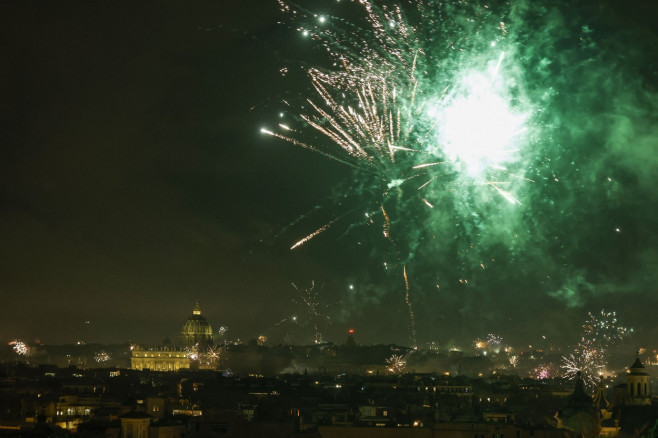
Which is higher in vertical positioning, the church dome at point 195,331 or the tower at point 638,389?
the church dome at point 195,331

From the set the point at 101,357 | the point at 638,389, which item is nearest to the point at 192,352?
the point at 101,357

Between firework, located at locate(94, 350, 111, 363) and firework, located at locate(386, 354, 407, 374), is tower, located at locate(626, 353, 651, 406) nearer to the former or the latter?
firework, located at locate(386, 354, 407, 374)

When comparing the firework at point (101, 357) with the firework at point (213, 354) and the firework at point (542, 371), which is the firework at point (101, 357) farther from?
the firework at point (542, 371)

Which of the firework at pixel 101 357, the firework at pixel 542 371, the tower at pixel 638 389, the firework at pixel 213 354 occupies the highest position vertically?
the firework at pixel 101 357

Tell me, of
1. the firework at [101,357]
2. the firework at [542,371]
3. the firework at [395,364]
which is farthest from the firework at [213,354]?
the firework at [542,371]

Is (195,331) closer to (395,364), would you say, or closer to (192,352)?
(192,352)

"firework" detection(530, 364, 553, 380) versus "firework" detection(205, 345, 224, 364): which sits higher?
"firework" detection(205, 345, 224, 364)

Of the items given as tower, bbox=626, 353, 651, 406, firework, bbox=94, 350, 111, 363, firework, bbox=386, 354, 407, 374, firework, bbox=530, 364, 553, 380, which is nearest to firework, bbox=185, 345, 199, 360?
firework, bbox=94, 350, 111, 363
